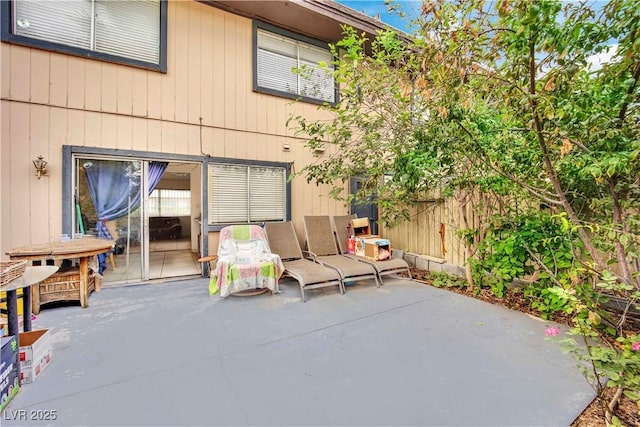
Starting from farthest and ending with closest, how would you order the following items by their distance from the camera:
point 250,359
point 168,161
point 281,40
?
point 281,40, point 168,161, point 250,359

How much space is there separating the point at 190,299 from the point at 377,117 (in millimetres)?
4075

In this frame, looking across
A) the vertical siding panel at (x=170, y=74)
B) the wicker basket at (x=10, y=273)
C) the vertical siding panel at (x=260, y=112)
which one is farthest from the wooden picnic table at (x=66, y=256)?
the vertical siding panel at (x=260, y=112)

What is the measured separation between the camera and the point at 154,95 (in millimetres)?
4676

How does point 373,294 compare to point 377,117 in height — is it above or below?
below

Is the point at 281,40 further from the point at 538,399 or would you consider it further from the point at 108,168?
the point at 538,399

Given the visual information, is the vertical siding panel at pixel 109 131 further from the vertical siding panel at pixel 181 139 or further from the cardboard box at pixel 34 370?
the cardboard box at pixel 34 370

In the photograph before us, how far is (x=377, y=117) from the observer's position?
468cm

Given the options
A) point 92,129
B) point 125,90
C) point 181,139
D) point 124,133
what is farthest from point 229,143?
point 92,129

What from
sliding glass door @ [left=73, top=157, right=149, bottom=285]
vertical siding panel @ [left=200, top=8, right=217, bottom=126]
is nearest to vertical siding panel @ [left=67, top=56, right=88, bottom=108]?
sliding glass door @ [left=73, top=157, right=149, bottom=285]

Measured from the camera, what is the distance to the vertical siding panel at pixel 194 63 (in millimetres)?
4953

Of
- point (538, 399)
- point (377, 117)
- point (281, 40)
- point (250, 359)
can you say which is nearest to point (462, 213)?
point (377, 117)

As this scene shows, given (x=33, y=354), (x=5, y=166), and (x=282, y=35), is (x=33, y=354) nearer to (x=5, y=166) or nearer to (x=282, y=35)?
(x=5, y=166)

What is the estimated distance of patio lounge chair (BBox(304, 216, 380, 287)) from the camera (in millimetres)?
4562

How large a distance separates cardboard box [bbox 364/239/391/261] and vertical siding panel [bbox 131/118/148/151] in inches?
165
